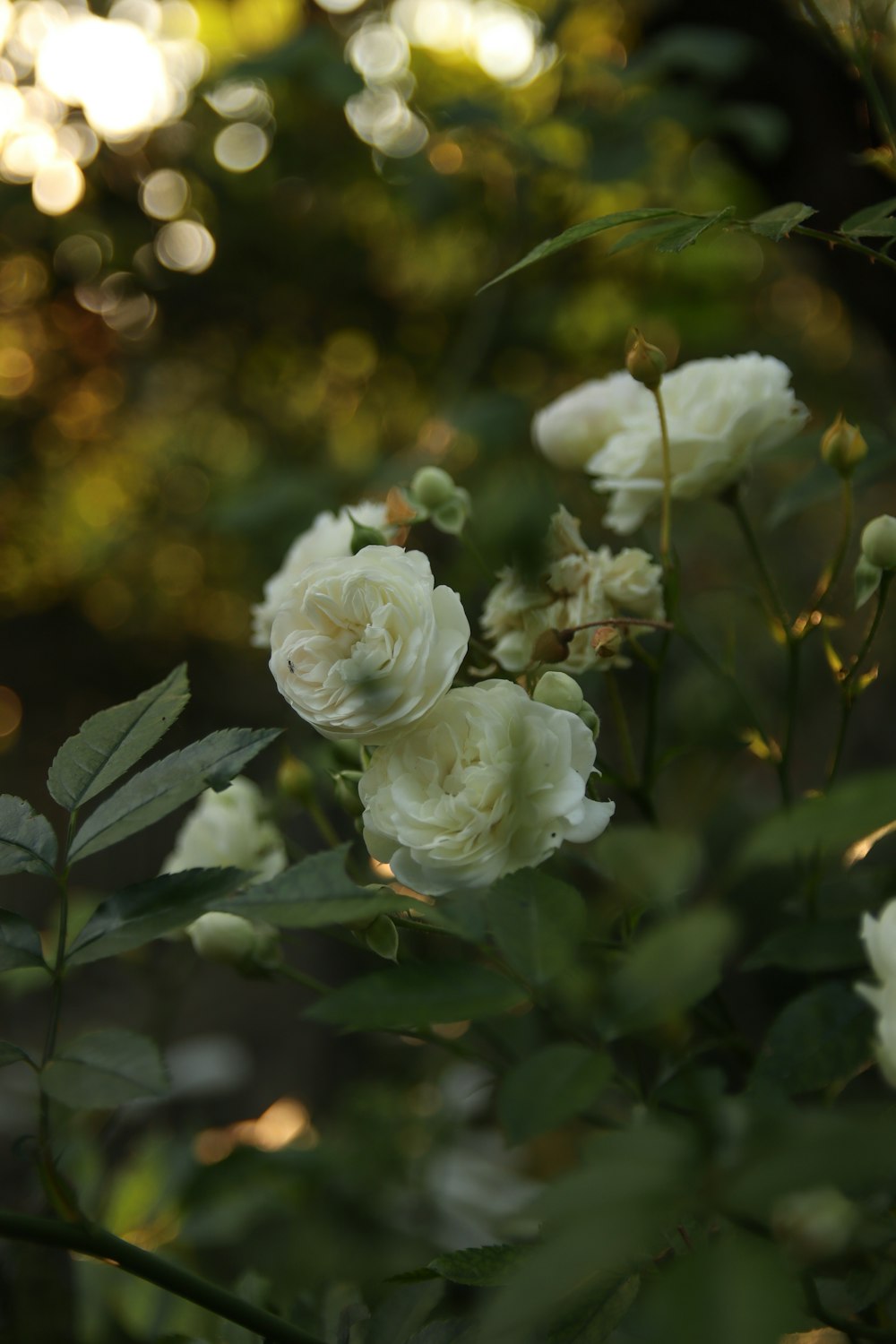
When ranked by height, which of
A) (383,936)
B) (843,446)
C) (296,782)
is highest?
(843,446)

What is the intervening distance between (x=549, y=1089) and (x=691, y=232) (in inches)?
11.3

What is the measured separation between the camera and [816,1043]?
0.39m

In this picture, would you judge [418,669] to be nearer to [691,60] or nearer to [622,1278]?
[622,1278]

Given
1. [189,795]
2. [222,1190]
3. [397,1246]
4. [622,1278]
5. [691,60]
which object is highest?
[691,60]

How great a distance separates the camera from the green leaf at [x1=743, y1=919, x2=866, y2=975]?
418mm

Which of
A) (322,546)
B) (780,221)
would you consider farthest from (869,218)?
(322,546)

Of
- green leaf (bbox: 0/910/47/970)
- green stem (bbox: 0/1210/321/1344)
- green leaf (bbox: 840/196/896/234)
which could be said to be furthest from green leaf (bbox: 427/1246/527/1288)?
green leaf (bbox: 840/196/896/234)

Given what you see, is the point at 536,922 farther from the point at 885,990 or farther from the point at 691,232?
the point at 691,232

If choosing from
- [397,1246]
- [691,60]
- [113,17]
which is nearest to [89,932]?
[397,1246]

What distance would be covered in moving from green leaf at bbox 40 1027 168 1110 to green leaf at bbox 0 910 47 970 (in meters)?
0.03

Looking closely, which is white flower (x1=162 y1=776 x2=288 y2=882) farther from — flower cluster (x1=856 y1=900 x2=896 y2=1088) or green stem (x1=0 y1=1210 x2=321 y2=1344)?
flower cluster (x1=856 y1=900 x2=896 y2=1088)

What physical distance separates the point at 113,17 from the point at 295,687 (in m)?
→ 1.46

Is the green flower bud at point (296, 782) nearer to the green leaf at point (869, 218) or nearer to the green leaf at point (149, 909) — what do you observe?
the green leaf at point (149, 909)

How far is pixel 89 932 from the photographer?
34cm
